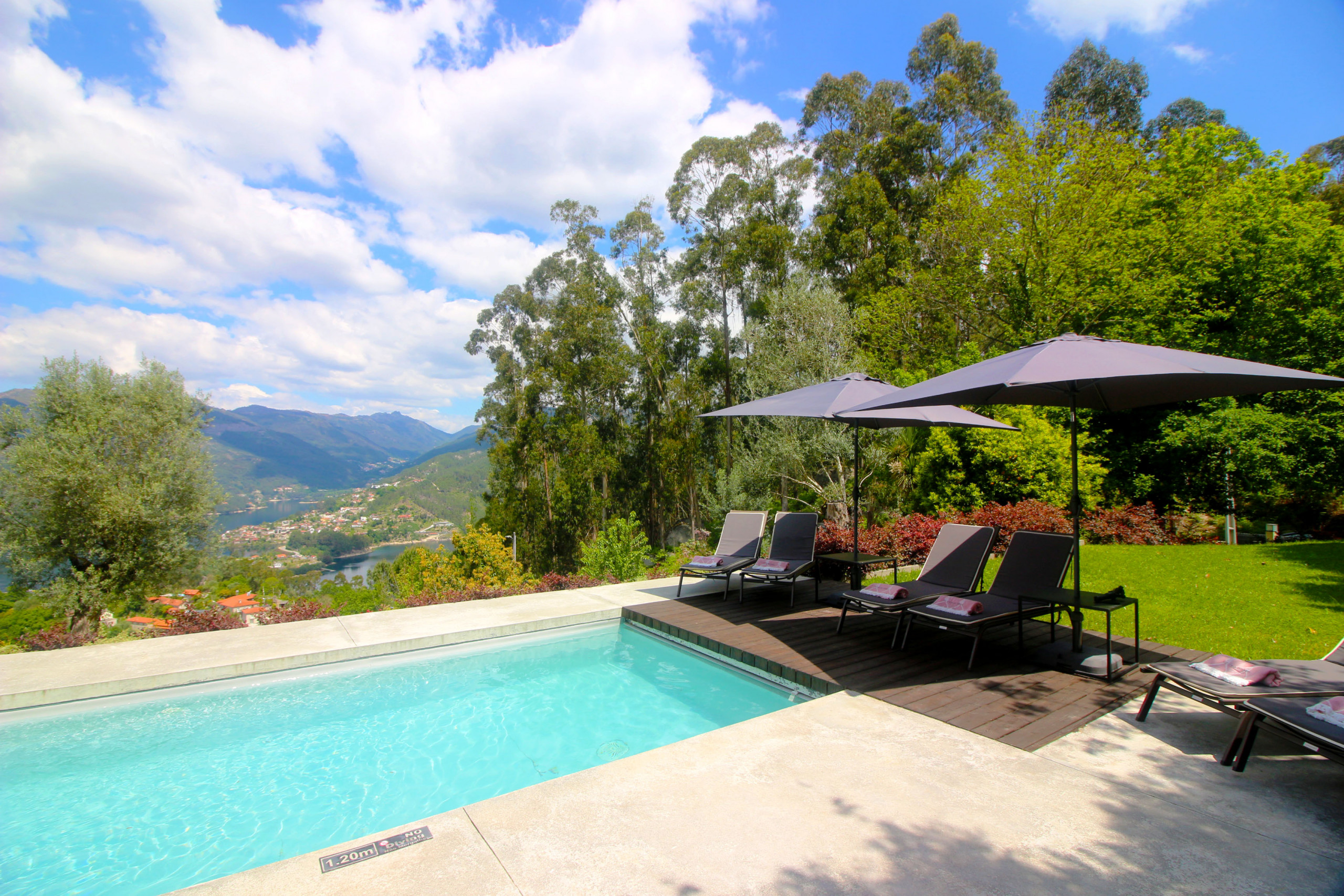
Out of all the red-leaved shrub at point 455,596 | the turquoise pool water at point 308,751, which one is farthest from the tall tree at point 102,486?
the turquoise pool water at point 308,751

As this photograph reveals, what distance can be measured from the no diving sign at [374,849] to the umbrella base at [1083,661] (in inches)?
163

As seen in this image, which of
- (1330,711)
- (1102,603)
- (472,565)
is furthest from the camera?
(472,565)

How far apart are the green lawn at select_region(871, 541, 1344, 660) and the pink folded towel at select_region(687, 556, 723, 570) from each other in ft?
6.94

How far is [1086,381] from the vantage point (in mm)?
4023

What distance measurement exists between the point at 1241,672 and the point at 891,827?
2167 mm

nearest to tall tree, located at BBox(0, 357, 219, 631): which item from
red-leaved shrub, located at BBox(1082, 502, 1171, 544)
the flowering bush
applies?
the flowering bush

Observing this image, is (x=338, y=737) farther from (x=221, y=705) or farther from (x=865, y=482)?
(x=865, y=482)

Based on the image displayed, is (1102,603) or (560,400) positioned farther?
(560,400)

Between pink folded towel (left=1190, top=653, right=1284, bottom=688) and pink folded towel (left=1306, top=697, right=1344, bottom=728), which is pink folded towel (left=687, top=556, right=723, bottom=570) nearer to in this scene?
pink folded towel (left=1190, top=653, right=1284, bottom=688)

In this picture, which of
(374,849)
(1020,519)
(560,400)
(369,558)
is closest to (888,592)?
(374,849)

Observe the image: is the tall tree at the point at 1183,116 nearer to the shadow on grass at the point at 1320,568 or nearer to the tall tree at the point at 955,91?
the tall tree at the point at 955,91

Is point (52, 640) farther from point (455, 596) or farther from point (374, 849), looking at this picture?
point (374, 849)

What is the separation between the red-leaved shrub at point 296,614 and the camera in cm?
671

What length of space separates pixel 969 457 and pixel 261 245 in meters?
17.8
